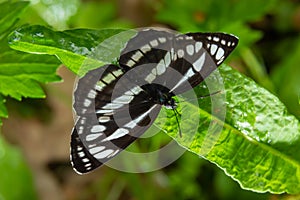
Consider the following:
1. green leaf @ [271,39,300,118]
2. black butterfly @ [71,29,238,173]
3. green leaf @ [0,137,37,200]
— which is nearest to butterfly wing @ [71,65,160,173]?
black butterfly @ [71,29,238,173]

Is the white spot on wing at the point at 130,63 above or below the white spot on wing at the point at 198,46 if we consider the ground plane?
below

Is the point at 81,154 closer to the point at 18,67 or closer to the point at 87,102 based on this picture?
the point at 87,102

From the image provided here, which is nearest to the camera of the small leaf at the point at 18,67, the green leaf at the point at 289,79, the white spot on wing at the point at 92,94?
the white spot on wing at the point at 92,94

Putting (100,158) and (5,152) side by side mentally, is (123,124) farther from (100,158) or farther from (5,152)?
(5,152)

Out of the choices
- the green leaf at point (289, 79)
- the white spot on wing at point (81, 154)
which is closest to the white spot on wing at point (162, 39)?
the white spot on wing at point (81, 154)

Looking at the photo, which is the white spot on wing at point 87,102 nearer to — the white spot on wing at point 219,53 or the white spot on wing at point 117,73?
the white spot on wing at point 117,73

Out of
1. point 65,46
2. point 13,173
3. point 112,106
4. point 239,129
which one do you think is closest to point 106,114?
point 112,106

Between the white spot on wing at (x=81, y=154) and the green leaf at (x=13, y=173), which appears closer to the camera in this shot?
the white spot on wing at (x=81, y=154)
